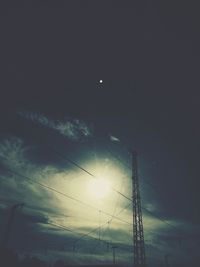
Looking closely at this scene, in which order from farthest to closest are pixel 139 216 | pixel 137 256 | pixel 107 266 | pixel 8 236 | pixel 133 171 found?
pixel 107 266 < pixel 8 236 < pixel 133 171 < pixel 139 216 < pixel 137 256

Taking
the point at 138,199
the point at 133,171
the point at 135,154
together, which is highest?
the point at 135,154

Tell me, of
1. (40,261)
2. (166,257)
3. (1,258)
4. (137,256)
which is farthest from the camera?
(166,257)

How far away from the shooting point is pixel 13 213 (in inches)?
Answer: 1430

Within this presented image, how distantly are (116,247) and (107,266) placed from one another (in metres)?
14.8

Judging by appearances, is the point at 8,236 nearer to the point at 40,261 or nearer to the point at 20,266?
the point at 20,266

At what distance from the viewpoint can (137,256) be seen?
21.9 m

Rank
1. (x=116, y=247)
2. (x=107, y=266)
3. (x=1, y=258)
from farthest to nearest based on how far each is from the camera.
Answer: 1. (x=116, y=247)
2. (x=107, y=266)
3. (x=1, y=258)

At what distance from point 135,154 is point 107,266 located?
3430cm

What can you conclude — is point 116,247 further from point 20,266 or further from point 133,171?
point 133,171

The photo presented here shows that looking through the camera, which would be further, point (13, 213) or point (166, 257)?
point (166, 257)

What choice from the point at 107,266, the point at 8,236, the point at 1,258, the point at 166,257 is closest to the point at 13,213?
the point at 8,236

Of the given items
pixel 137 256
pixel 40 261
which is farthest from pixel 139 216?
pixel 40 261

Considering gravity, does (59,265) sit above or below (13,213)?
below

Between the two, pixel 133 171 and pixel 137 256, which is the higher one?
pixel 133 171
